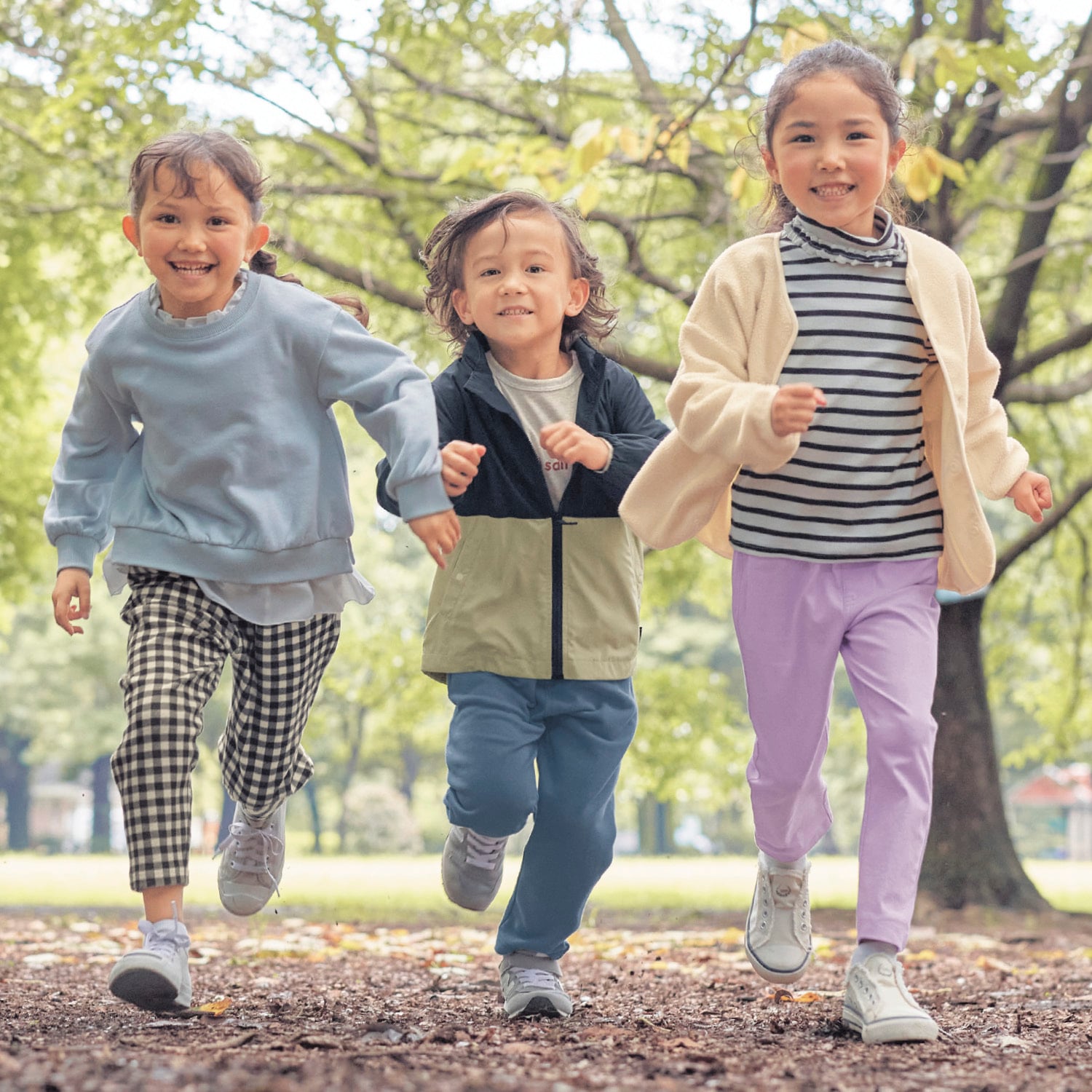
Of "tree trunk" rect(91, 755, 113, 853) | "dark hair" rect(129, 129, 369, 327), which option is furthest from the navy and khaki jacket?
"tree trunk" rect(91, 755, 113, 853)

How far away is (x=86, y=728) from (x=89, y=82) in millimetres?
28040

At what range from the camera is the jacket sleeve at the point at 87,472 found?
11.9 ft

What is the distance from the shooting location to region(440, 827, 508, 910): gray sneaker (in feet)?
12.5

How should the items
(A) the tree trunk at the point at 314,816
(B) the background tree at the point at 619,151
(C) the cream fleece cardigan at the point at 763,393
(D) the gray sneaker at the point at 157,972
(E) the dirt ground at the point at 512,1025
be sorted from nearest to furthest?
1. (E) the dirt ground at the point at 512,1025
2. (D) the gray sneaker at the point at 157,972
3. (C) the cream fleece cardigan at the point at 763,393
4. (B) the background tree at the point at 619,151
5. (A) the tree trunk at the point at 314,816

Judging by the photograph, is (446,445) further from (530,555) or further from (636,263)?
(636,263)

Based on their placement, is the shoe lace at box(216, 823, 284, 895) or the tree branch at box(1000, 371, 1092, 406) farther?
the tree branch at box(1000, 371, 1092, 406)

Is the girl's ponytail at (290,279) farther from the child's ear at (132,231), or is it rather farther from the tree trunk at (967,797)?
the tree trunk at (967,797)

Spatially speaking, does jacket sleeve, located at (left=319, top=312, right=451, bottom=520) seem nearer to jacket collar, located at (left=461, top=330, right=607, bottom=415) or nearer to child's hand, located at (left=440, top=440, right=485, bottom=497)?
child's hand, located at (left=440, top=440, right=485, bottom=497)

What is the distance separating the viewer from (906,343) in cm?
333

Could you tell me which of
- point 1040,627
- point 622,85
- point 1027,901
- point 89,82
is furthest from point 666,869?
point 89,82

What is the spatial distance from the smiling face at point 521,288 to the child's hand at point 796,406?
0.82m

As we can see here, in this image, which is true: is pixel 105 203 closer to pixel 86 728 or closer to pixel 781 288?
pixel 781 288

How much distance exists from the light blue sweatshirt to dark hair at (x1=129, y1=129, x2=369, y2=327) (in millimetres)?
232

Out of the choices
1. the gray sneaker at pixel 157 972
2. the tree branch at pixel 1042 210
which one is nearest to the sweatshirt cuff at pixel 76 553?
the gray sneaker at pixel 157 972
